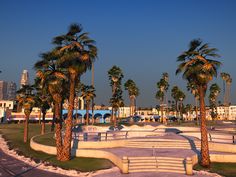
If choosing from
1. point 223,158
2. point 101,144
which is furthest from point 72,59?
point 223,158

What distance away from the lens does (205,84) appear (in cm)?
2031

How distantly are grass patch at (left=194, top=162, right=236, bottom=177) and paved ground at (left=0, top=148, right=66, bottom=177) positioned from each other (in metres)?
11.7

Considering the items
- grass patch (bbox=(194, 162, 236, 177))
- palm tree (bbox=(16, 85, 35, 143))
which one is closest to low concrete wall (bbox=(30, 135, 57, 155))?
palm tree (bbox=(16, 85, 35, 143))

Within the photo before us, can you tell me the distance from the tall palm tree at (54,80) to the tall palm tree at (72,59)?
752 mm

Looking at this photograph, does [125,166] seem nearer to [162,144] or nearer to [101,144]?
[101,144]

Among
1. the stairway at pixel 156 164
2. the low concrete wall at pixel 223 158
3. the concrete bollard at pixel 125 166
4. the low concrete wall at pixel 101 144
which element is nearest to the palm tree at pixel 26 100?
the low concrete wall at pixel 101 144

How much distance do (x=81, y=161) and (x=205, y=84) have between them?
43.4 feet

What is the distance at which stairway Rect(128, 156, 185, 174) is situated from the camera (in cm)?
1856

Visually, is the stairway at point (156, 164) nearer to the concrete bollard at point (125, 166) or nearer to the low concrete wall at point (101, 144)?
the concrete bollard at point (125, 166)

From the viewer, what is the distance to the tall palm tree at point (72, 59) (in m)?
22.2

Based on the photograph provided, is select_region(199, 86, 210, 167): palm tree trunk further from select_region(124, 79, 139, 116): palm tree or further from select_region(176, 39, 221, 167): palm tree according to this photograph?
select_region(124, 79, 139, 116): palm tree

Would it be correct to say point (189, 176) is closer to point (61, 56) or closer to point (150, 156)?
point (150, 156)

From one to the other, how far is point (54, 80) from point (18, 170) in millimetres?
8622

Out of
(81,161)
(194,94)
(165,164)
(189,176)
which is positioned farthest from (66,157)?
(194,94)
